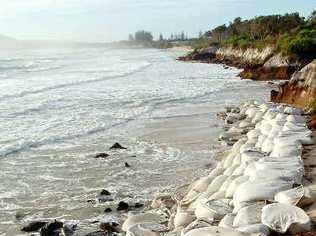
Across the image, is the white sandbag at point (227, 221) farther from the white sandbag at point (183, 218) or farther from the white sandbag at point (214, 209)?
the white sandbag at point (183, 218)

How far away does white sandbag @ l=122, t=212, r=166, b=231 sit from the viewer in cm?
948

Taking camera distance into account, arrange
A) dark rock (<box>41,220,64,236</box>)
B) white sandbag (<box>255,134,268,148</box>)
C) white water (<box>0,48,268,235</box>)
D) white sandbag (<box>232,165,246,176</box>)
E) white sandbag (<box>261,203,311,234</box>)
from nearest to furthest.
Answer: white sandbag (<box>261,203,311,234</box>)
dark rock (<box>41,220,64,236</box>)
white sandbag (<box>232,165,246,176</box>)
white water (<box>0,48,268,235</box>)
white sandbag (<box>255,134,268,148</box>)

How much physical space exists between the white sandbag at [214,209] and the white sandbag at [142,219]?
3.65ft

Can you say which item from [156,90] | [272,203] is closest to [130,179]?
[272,203]

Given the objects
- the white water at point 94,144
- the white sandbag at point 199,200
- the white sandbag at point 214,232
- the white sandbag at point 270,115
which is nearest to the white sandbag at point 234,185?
the white sandbag at point 199,200

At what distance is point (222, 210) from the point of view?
331 inches

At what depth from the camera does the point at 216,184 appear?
10344 millimetres

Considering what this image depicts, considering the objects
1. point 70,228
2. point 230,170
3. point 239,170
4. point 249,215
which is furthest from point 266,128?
point 249,215

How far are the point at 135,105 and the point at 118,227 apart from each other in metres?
18.0

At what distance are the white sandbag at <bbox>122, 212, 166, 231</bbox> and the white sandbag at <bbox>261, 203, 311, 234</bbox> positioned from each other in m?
2.67

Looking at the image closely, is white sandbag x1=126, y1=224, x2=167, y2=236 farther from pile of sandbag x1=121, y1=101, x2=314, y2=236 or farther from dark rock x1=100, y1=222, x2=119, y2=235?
dark rock x1=100, y1=222, x2=119, y2=235

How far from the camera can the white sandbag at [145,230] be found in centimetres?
865

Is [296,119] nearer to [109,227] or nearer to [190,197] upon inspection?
[190,197]

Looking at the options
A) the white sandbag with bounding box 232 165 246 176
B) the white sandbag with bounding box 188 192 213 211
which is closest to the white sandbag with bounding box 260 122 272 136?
the white sandbag with bounding box 232 165 246 176
